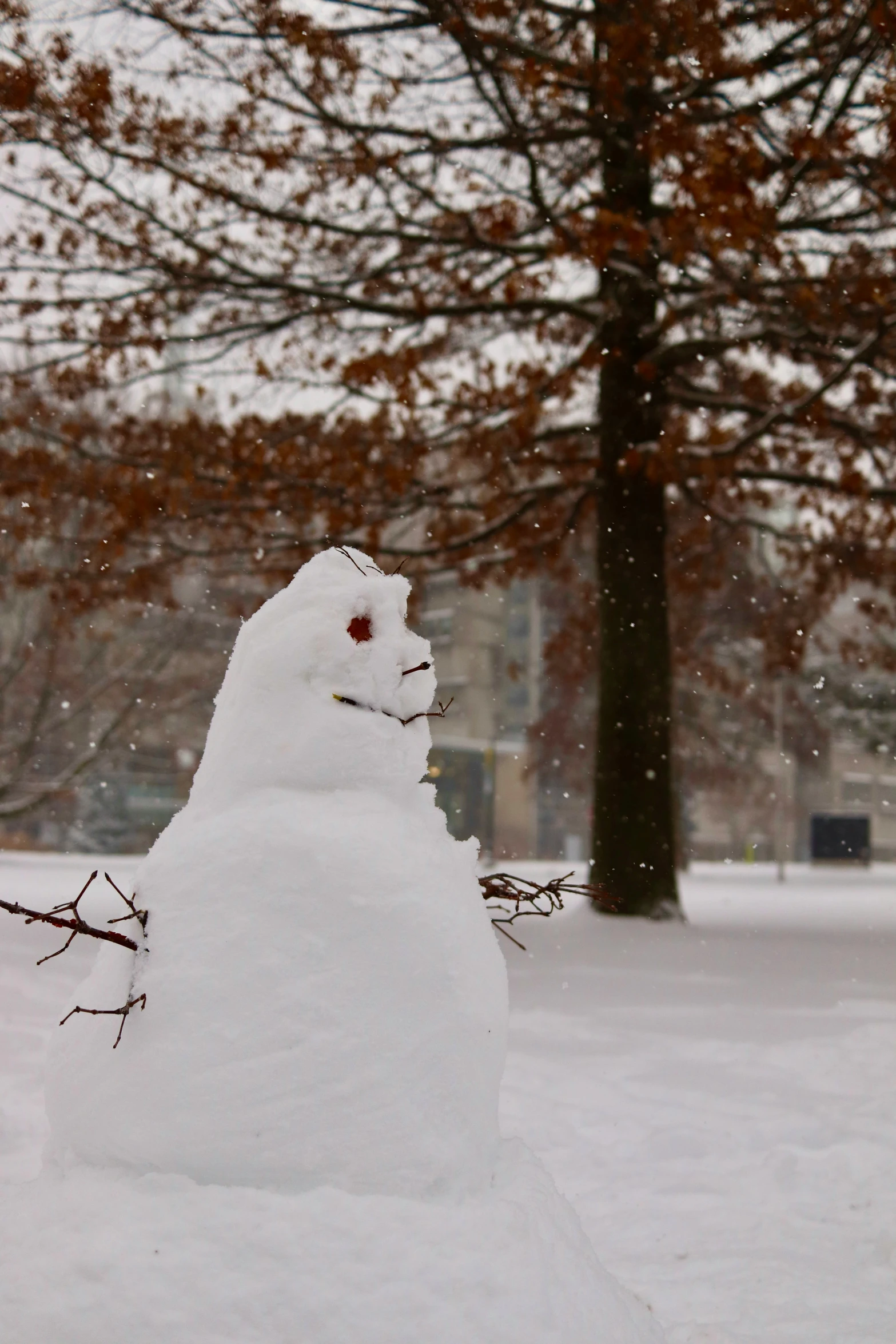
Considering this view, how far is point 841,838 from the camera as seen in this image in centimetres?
2920

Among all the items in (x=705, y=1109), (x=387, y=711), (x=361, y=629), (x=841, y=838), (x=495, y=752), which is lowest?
(x=705, y=1109)

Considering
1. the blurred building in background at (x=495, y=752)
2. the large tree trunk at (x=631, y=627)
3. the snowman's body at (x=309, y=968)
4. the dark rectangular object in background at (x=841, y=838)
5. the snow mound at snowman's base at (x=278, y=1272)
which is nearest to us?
the snow mound at snowman's base at (x=278, y=1272)

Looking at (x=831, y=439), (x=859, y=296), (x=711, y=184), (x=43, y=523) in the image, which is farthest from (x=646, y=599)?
(x=43, y=523)

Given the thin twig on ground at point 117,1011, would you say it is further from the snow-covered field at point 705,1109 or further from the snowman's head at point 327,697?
the snow-covered field at point 705,1109

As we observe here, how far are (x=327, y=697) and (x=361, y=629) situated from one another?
7.2 inches

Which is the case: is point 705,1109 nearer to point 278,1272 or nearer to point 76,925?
point 278,1272

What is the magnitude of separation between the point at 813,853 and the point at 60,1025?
2942 cm

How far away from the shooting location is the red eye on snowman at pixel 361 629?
8.20 feet

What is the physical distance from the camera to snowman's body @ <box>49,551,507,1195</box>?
2107 millimetres

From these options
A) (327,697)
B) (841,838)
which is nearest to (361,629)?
(327,697)

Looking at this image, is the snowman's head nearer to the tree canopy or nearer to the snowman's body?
the snowman's body

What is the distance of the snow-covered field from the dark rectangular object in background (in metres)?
20.9

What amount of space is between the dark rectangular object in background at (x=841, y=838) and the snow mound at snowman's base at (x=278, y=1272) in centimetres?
2889

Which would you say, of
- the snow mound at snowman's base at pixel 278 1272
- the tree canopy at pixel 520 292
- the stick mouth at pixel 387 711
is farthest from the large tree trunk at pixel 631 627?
the snow mound at snowman's base at pixel 278 1272
